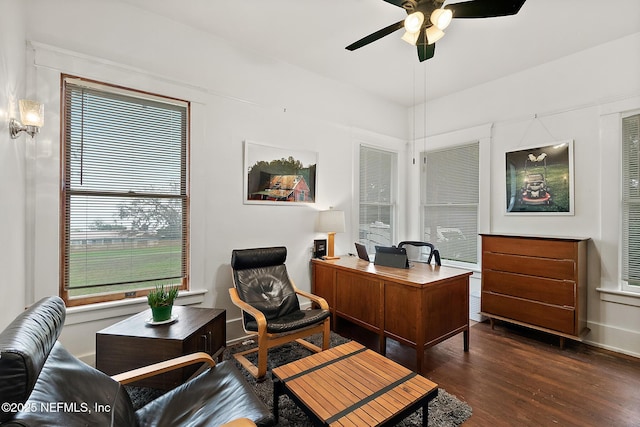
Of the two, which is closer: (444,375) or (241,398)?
(241,398)

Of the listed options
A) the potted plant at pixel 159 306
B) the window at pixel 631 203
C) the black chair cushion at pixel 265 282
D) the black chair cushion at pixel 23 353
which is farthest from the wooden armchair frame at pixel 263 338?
the window at pixel 631 203

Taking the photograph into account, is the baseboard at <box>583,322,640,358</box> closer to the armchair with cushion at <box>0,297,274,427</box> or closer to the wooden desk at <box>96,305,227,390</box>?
the armchair with cushion at <box>0,297,274,427</box>

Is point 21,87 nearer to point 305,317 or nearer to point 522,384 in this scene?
point 305,317

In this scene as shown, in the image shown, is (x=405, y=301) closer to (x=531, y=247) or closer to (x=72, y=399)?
(x=531, y=247)

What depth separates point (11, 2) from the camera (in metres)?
1.77

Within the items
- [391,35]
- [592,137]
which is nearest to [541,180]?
[592,137]

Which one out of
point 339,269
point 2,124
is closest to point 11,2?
point 2,124

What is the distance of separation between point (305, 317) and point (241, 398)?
4.25 ft

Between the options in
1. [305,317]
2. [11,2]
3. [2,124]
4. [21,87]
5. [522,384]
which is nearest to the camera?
[2,124]

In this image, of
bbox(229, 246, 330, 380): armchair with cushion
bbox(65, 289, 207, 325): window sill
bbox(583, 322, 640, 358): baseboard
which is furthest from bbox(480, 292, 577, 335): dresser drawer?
bbox(65, 289, 207, 325): window sill

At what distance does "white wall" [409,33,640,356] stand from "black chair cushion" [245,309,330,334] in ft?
9.12

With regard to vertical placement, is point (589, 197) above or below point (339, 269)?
above

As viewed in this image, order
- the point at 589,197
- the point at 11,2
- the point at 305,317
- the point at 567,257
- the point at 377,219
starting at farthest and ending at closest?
the point at 377,219
the point at 589,197
the point at 567,257
the point at 305,317
the point at 11,2

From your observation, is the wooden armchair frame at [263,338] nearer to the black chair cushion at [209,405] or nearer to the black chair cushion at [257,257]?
the black chair cushion at [257,257]
